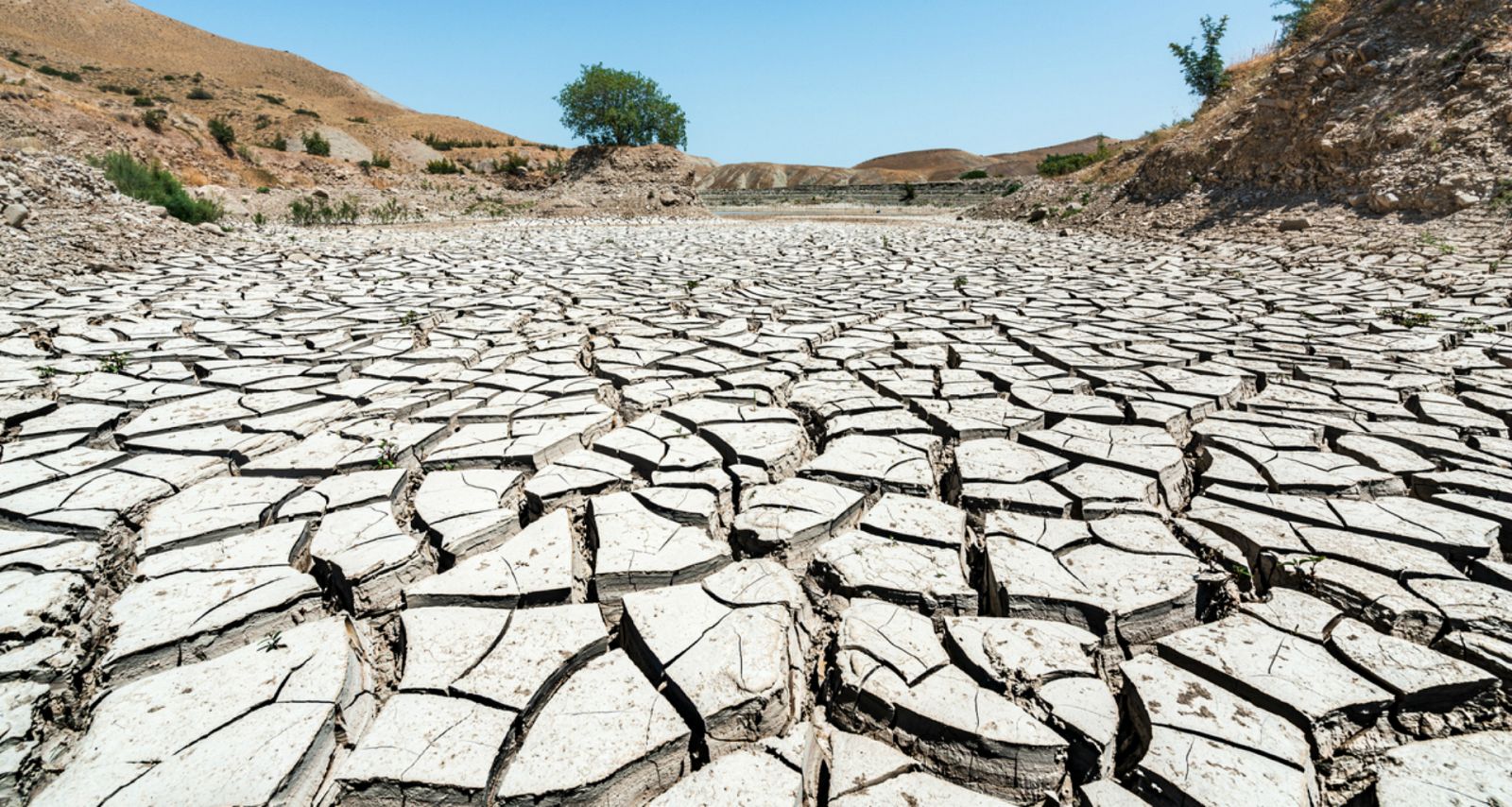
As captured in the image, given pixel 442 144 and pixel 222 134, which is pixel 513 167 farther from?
pixel 442 144

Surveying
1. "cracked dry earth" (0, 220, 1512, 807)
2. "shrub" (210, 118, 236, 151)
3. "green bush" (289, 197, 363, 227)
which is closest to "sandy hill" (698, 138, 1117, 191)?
"shrub" (210, 118, 236, 151)

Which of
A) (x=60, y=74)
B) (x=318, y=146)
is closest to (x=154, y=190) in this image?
(x=318, y=146)

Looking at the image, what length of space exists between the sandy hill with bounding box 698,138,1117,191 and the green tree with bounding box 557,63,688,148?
9220 millimetres

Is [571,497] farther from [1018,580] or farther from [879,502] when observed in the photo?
[1018,580]

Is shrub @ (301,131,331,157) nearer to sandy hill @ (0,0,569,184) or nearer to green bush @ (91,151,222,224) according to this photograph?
sandy hill @ (0,0,569,184)

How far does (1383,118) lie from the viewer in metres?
7.77

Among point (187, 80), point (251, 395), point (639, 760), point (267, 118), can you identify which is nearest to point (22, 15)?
point (187, 80)

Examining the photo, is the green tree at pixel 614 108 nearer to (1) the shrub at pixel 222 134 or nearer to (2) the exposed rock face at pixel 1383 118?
(1) the shrub at pixel 222 134

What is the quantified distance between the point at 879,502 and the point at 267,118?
109 ft

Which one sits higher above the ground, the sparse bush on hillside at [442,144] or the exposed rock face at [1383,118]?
the sparse bush on hillside at [442,144]

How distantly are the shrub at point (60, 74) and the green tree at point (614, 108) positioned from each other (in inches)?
784

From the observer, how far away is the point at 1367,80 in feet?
27.5

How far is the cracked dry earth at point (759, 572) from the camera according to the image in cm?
109

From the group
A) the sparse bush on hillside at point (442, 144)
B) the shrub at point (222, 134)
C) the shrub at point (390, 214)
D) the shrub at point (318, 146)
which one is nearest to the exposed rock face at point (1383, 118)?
the shrub at point (390, 214)
